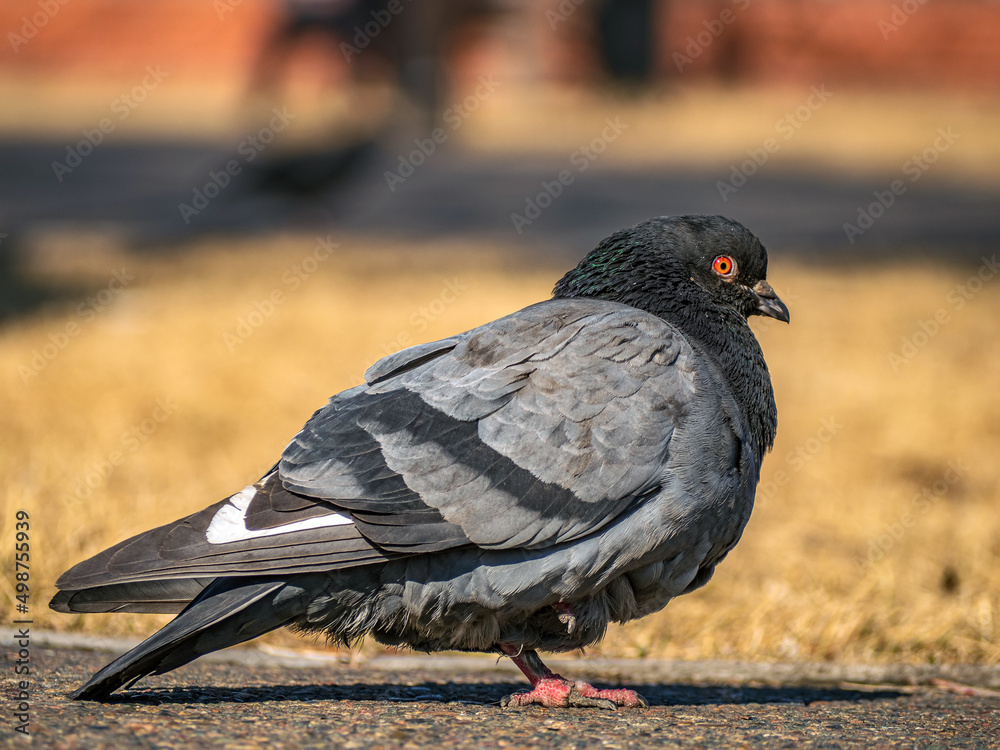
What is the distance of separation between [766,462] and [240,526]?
4.17 metres

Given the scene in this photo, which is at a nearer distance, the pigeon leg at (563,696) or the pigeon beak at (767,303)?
the pigeon leg at (563,696)

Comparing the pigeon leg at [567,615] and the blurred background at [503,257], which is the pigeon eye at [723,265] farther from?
the blurred background at [503,257]

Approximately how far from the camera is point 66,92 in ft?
81.1

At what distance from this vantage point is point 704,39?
28281 millimetres

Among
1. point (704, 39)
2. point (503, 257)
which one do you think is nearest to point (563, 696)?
point (503, 257)

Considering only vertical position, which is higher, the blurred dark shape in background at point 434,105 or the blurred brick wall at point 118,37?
the blurred brick wall at point 118,37

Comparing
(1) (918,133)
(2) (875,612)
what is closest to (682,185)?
(1) (918,133)

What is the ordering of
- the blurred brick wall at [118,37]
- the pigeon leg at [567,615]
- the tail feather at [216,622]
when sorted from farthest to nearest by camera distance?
the blurred brick wall at [118,37] < the pigeon leg at [567,615] < the tail feather at [216,622]

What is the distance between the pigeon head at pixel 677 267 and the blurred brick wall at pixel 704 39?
79.5ft

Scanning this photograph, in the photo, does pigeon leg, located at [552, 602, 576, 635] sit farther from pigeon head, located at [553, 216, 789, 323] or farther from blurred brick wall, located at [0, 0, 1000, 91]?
A: blurred brick wall, located at [0, 0, 1000, 91]

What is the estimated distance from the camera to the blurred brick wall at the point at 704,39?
26609 mm

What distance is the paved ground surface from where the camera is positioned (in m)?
2.73

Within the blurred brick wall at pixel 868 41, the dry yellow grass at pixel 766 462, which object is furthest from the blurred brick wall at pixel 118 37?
the dry yellow grass at pixel 766 462

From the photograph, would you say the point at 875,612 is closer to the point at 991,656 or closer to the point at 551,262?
the point at 991,656
